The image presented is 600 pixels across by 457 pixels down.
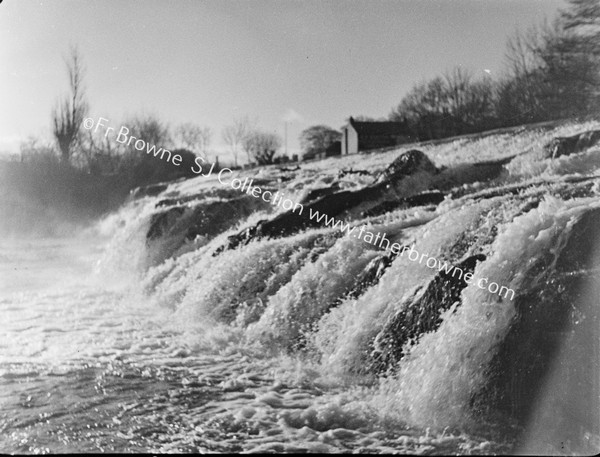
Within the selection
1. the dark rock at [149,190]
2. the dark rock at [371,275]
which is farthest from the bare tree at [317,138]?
the dark rock at [149,190]

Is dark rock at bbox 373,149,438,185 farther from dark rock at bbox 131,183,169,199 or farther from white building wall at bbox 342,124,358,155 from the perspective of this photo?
dark rock at bbox 131,183,169,199

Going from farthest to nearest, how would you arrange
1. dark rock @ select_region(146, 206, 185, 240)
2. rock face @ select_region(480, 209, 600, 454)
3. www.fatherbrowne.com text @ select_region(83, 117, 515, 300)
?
1. dark rock @ select_region(146, 206, 185, 240)
2. www.fatherbrowne.com text @ select_region(83, 117, 515, 300)
3. rock face @ select_region(480, 209, 600, 454)

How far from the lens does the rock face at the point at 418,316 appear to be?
2.47 meters

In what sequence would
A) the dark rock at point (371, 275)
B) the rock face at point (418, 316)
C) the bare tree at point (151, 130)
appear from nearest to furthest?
1. the rock face at point (418, 316)
2. the dark rock at point (371, 275)
3. the bare tree at point (151, 130)

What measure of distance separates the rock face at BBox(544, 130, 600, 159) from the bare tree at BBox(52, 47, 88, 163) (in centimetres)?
229

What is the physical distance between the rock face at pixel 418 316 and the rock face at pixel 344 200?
75cm

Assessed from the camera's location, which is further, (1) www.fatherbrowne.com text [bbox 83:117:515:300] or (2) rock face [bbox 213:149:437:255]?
(2) rock face [bbox 213:149:437:255]

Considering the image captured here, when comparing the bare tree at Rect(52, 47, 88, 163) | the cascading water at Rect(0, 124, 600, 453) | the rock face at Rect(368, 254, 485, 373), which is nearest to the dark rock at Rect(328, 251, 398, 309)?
the cascading water at Rect(0, 124, 600, 453)

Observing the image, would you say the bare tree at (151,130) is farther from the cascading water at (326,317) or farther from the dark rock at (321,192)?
the dark rock at (321,192)

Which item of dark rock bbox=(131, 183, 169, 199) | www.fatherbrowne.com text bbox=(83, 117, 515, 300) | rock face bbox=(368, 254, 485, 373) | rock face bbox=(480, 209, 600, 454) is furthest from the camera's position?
dark rock bbox=(131, 183, 169, 199)

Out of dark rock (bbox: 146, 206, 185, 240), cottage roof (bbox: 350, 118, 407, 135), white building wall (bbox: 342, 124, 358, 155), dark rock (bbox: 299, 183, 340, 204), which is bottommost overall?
dark rock (bbox: 146, 206, 185, 240)

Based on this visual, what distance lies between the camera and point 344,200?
10.5 ft

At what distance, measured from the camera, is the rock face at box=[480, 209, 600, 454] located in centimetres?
216

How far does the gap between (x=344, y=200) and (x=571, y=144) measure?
111 cm
